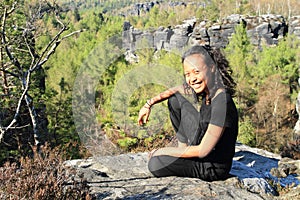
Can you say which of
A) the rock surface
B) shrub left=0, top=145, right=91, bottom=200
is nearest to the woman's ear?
the rock surface

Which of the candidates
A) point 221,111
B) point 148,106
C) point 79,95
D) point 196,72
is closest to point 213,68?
point 196,72

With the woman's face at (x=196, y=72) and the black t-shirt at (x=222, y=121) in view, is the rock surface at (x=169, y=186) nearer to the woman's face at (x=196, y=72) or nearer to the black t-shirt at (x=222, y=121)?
the black t-shirt at (x=222, y=121)

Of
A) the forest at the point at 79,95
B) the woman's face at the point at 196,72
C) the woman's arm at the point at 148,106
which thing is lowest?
the forest at the point at 79,95

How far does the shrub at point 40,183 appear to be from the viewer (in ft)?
8.06

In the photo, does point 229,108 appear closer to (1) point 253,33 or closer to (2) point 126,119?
(2) point 126,119

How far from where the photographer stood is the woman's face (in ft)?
9.41

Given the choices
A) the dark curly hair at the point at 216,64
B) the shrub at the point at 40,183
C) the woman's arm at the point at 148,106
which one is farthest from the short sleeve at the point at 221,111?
the shrub at the point at 40,183

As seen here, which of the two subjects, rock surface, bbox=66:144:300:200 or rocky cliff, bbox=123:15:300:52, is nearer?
rock surface, bbox=66:144:300:200

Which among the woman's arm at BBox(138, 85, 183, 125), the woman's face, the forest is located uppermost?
the woman's face

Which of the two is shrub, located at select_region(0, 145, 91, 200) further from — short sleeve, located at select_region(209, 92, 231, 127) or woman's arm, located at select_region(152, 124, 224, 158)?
short sleeve, located at select_region(209, 92, 231, 127)

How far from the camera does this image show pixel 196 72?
2.87m

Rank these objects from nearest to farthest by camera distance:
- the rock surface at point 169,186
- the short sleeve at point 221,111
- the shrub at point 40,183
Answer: the shrub at point 40,183, the short sleeve at point 221,111, the rock surface at point 169,186

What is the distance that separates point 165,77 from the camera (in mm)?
4113

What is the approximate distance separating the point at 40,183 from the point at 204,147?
4.32 ft
